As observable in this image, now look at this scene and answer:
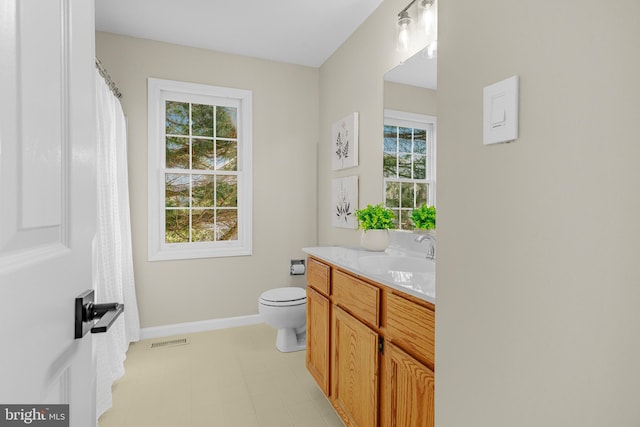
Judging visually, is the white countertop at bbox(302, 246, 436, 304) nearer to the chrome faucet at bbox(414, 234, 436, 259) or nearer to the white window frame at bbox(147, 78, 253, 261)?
the chrome faucet at bbox(414, 234, 436, 259)

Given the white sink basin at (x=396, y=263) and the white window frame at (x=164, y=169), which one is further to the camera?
the white window frame at (x=164, y=169)

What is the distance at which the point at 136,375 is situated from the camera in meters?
2.25

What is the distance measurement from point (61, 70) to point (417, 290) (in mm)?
1093

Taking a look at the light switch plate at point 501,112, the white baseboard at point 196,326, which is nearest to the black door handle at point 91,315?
the light switch plate at point 501,112

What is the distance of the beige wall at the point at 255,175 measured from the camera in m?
2.82

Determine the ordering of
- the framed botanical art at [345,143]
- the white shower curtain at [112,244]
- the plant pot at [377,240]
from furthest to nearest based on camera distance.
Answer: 1. the framed botanical art at [345,143]
2. the plant pot at [377,240]
3. the white shower curtain at [112,244]

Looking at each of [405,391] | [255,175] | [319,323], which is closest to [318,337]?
[319,323]

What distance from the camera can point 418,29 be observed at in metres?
1.87

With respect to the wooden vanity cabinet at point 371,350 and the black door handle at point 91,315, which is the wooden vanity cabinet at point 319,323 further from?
the black door handle at point 91,315

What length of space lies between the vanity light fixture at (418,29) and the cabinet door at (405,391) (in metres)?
1.63

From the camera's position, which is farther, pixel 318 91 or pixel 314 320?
pixel 318 91

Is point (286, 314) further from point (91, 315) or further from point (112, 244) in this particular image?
point (91, 315)

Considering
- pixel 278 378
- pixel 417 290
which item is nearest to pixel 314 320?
pixel 278 378

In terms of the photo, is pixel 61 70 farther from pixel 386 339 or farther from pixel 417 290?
pixel 386 339
